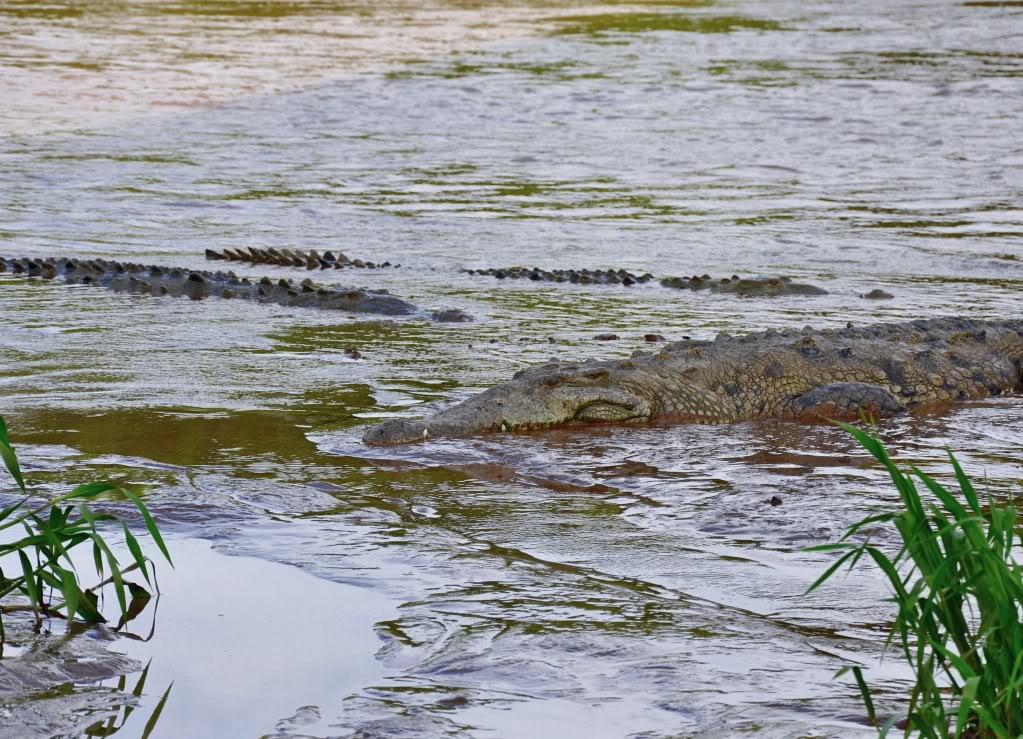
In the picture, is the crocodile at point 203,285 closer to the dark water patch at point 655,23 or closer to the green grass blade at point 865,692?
the green grass blade at point 865,692

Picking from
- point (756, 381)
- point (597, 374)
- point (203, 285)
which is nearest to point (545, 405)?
point (597, 374)

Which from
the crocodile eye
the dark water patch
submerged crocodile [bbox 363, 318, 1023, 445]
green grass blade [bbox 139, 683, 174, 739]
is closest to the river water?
green grass blade [bbox 139, 683, 174, 739]

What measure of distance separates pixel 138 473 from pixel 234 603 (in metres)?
1.47

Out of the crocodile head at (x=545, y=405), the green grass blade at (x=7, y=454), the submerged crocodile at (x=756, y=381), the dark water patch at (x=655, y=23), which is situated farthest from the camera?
the dark water patch at (x=655, y=23)

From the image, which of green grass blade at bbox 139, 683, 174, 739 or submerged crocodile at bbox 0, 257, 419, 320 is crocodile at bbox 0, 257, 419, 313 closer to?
submerged crocodile at bbox 0, 257, 419, 320

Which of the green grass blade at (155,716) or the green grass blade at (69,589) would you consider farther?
the green grass blade at (69,589)

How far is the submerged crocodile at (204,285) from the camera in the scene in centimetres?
965

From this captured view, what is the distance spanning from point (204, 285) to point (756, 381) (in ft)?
14.3

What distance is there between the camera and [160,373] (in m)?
7.44

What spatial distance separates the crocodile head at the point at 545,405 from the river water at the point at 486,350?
12 centimetres

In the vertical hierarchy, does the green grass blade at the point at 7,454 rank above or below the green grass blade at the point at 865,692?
above

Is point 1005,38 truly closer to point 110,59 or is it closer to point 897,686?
point 110,59

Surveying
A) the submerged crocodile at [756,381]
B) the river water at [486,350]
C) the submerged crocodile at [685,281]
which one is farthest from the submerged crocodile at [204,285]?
the submerged crocodile at [756,381]

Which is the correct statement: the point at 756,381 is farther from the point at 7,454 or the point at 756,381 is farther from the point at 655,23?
the point at 655,23
